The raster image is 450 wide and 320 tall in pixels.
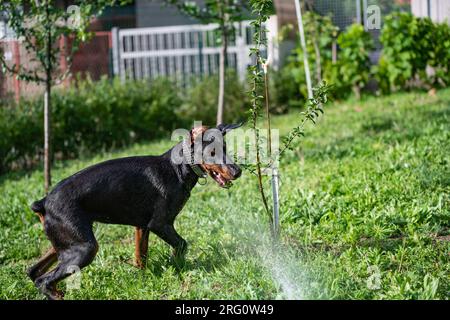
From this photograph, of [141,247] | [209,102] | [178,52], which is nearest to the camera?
[141,247]

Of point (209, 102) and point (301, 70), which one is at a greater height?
point (301, 70)

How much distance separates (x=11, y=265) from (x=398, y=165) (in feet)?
13.1

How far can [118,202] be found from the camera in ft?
16.6

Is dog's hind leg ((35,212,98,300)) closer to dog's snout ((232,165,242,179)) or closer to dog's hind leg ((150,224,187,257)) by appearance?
dog's hind leg ((150,224,187,257))

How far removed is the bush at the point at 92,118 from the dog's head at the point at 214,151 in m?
6.80

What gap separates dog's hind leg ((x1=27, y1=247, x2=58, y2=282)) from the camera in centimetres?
504

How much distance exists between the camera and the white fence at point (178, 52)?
15172 millimetres

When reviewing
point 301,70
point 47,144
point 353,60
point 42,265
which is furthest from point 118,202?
point 301,70

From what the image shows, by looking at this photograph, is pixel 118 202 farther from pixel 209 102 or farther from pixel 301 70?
pixel 301 70

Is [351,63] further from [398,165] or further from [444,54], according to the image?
[398,165]

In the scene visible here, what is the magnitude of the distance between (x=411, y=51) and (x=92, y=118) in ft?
20.3

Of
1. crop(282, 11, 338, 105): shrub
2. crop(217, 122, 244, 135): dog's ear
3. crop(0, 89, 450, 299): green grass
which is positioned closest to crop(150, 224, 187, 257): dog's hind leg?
crop(0, 89, 450, 299): green grass

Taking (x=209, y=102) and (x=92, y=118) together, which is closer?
(x=92, y=118)

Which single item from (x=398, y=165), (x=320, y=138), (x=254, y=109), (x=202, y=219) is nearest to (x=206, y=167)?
(x=254, y=109)
